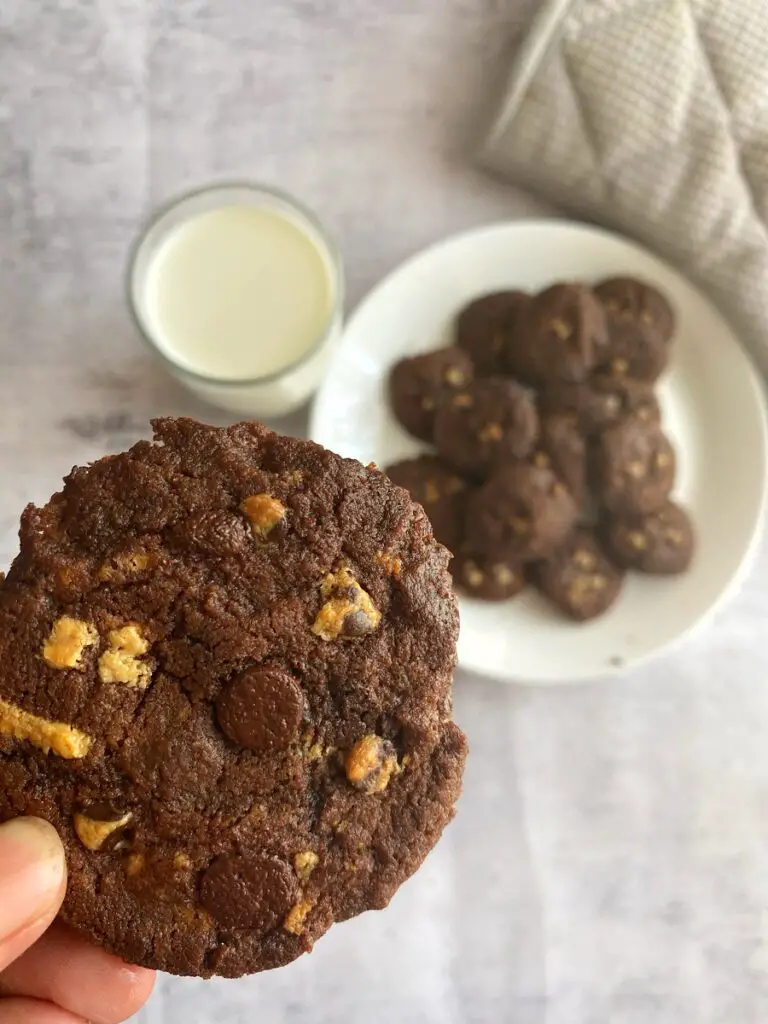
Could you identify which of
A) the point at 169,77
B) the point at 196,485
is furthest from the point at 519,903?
the point at 169,77

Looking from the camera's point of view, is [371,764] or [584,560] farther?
[584,560]

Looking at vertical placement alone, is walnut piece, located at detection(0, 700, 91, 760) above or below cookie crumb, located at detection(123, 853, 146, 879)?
above

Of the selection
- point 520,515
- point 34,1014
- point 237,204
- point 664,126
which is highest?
point 664,126

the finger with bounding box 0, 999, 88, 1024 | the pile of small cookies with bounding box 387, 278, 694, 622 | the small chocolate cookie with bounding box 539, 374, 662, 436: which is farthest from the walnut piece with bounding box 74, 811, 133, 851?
the small chocolate cookie with bounding box 539, 374, 662, 436

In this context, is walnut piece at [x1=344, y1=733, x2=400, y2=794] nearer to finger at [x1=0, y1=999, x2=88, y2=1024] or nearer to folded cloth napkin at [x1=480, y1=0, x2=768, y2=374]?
finger at [x1=0, y1=999, x2=88, y2=1024]

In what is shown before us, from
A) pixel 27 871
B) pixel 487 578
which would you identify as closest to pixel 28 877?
pixel 27 871

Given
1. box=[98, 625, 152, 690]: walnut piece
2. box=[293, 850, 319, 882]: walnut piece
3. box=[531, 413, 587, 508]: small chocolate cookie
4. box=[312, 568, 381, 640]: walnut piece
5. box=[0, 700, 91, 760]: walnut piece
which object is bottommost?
box=[531, 413, 587, 508]: small chocolate cookie

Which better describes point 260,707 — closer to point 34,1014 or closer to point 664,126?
point 34,1014

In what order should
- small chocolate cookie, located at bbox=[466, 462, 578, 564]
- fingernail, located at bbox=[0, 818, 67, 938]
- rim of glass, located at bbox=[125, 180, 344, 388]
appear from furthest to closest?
small chocolate cookie, located at bbox=[466, 462, 578, 564] < rim of glass, located at bbox=[125, 180, 344, 388] < fingernail, located at bbox=[0, 818, 67, 938]

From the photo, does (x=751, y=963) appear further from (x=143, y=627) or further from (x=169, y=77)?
(x=169, y=77)
